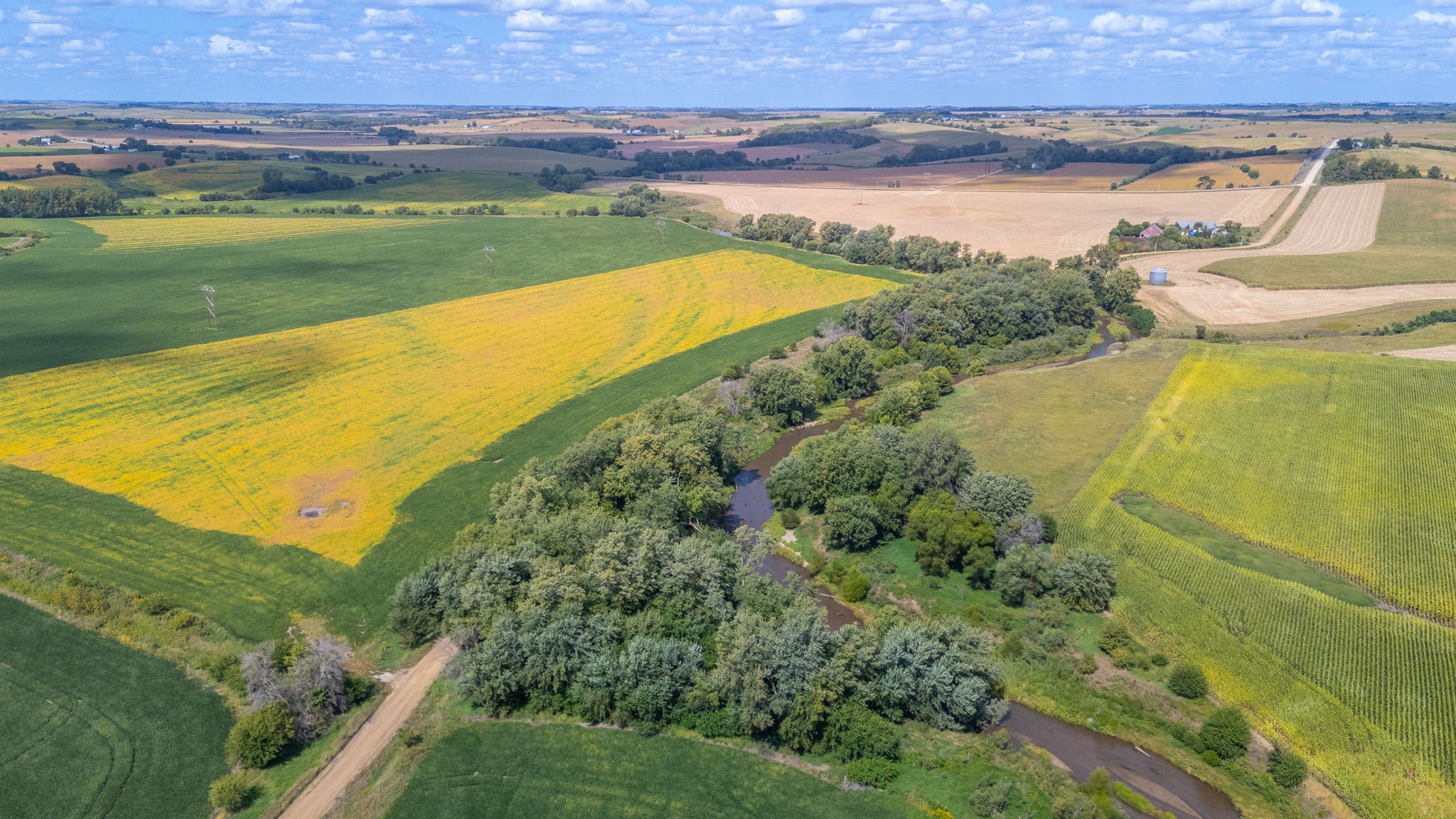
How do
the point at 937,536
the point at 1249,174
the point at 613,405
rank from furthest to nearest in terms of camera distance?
the point at 1249,174 < the point at 613,405 < the point at 937,536

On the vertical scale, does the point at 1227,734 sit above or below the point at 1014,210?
below

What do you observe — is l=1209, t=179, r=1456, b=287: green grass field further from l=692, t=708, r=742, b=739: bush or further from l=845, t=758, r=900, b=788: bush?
l=692, t=708, r=742, b=739: bush

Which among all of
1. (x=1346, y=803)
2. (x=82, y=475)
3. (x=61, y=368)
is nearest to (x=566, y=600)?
(x=1346, y=803)

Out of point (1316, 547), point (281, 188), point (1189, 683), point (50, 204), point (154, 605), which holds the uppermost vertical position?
point (281, 188)

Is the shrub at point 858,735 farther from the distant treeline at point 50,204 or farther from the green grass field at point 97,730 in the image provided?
the distant treeline at point 50,204

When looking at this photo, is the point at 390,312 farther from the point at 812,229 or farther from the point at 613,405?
the point at 812,229

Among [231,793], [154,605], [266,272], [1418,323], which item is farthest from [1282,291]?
[266,272]

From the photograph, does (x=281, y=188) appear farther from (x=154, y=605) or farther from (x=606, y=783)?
(x=606, y=783)

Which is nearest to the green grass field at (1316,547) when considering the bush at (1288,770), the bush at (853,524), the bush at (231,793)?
the bush at (1288,770)
